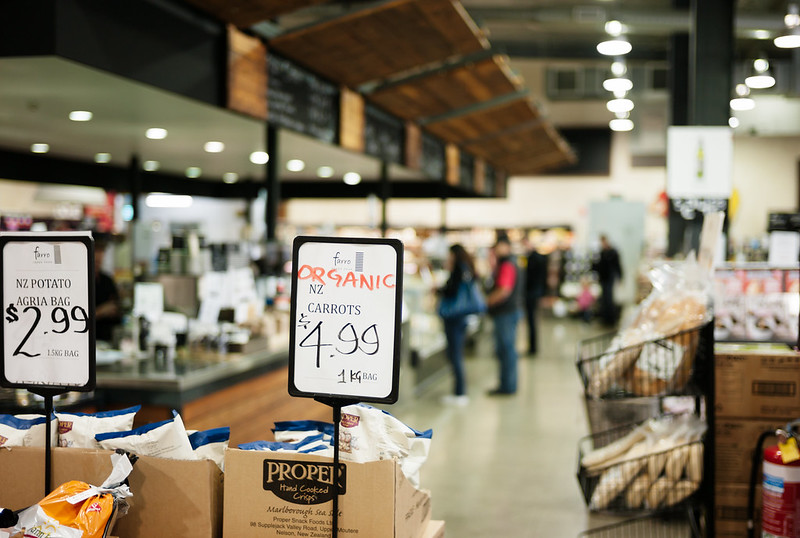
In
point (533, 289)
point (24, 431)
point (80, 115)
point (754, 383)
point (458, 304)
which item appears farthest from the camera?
point (533, 289)

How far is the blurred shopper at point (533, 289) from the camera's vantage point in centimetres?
1162

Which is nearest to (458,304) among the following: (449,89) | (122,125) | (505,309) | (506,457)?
(505,309)

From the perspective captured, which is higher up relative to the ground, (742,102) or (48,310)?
(742,102)

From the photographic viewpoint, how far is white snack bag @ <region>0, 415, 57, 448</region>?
2268 mm

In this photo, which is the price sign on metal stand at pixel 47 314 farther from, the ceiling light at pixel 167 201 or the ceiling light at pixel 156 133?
the ceiling light at pixel 167 201

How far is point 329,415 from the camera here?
19.8ft

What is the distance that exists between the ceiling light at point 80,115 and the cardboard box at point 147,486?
4.33 meters

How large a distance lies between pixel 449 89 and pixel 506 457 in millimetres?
3271

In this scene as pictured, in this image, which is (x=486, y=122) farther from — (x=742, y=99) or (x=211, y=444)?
(x=211, y=444)

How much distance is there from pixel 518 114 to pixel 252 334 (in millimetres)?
4705

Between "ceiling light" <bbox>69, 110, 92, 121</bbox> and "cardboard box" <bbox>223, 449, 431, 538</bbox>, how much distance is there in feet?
15.4

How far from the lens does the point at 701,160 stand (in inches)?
190

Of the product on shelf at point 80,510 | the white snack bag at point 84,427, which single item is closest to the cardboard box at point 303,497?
the product on shelf at point 80,510

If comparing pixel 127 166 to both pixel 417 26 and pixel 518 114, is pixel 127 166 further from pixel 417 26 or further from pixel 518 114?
pixel 417 26
